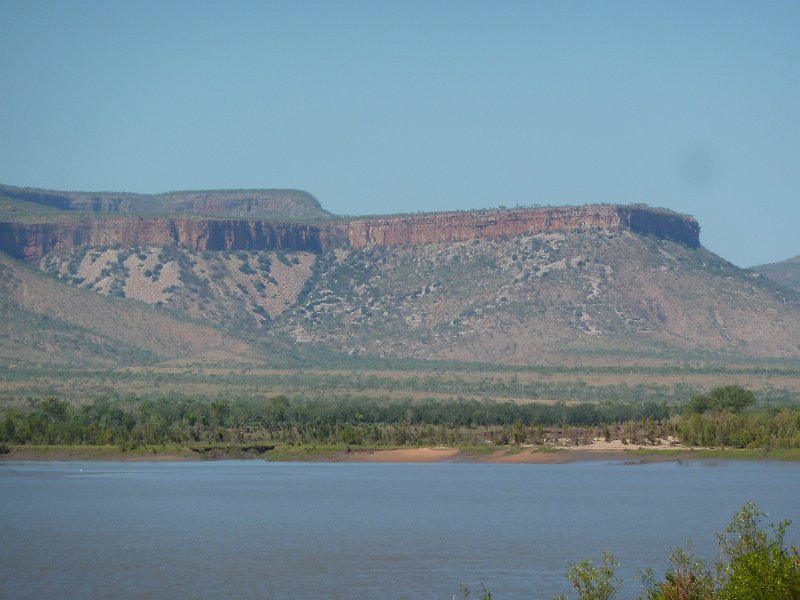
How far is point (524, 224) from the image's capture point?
564ft

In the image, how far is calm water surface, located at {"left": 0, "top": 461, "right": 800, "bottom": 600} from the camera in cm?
4044

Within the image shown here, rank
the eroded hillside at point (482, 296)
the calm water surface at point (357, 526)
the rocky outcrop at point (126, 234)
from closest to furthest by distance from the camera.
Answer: the calm water surface at point (357, 526) < the eroded hillside at point (482, 296) < the rocky outcrop at point (126, 234)

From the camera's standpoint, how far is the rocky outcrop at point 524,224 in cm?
16762

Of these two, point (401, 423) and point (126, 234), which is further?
point (126, 234)

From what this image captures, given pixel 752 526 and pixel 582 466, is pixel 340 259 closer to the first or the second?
pixel 582 466

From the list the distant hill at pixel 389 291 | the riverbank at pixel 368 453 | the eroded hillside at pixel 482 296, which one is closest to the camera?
the riverbank at pixel 368 453

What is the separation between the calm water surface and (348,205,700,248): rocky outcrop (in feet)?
286

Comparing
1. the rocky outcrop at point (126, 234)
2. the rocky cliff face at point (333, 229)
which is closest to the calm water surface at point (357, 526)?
the rocky cliff face at point (333, 229)

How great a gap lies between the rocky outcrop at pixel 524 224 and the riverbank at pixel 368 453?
81.4 meters

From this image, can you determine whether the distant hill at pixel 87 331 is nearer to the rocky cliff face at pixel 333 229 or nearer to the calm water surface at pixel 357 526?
the rocky cliff face at pixel 333 229

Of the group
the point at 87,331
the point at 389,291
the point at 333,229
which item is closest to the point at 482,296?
the point at 389,291

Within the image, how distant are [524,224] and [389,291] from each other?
16690 millimetres

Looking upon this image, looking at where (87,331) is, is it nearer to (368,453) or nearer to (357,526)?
(368,453)

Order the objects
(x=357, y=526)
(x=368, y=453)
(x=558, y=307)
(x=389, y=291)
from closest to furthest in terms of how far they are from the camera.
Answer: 1. (x=357, y=526)
2. (x=368, y=453)
3. (x=558, y=307)
4. (x=389, y=291)
